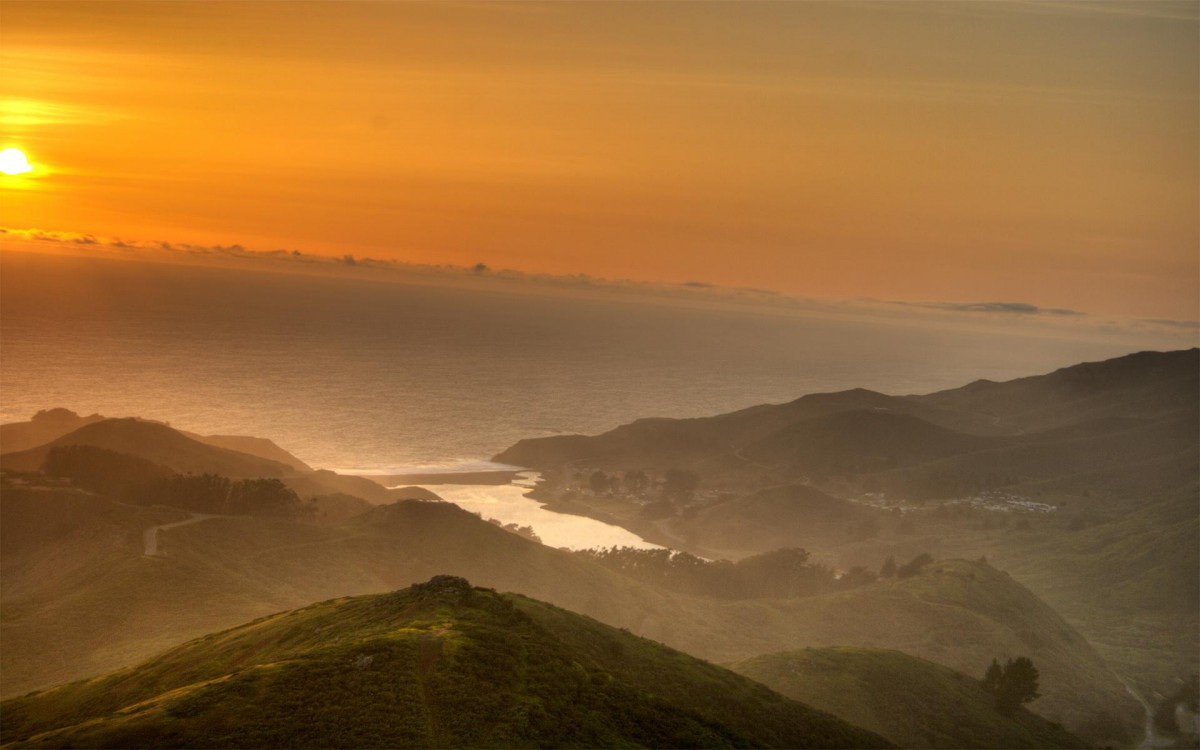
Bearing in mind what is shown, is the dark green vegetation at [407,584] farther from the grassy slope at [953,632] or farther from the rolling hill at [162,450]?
the rolling hill at [162,450]

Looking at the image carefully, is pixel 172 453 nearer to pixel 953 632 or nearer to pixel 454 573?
pixel 454 573

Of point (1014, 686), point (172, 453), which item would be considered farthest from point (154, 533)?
point (1014, 686)

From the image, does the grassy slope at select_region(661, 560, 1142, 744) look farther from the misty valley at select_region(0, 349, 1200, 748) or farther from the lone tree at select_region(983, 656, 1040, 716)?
the lone tree at select_region(983, 656, 1040, 716)

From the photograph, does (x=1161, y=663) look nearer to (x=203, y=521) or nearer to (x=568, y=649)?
(x=568, y=649)

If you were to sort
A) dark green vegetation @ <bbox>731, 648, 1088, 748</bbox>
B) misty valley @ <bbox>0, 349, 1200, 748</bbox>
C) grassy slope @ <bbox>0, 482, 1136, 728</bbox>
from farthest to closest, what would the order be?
grassy slope @ <bbox>0, 482, 1136, 728</bbox>
dark green vegetation @ <bbox>731, 648, 1088, 748</bbox>
misty valley @ <bbox>0, 349, 1200, 748</bbox>

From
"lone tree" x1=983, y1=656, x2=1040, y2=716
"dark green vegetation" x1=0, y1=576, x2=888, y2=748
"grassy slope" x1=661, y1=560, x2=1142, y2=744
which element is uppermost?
"dark green vegetation" x1=0, y1=576, x2=888, y2=748

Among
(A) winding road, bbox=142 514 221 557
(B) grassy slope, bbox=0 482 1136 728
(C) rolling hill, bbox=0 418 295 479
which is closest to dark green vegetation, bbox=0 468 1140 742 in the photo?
(B) grassy slope, bbox=0 482 1136 728
